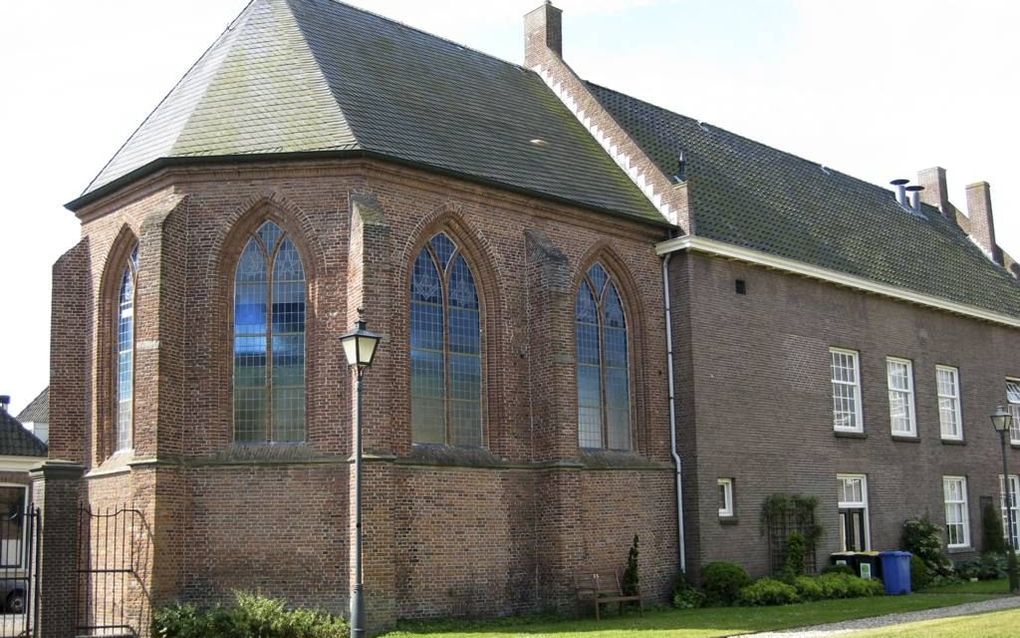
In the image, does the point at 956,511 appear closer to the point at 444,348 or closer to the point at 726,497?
the point at 726,497

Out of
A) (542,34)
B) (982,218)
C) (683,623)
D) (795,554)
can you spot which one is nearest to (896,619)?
(683,623)

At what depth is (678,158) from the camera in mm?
29109

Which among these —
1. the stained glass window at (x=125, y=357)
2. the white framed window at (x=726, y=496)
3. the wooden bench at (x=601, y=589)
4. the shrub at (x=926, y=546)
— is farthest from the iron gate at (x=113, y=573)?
the shrub at (x=926, y=546)

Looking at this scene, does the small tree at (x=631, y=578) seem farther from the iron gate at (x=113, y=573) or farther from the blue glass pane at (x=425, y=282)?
the iron gate at (x=113, y=573)

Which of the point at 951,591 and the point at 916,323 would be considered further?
the point at 916,323

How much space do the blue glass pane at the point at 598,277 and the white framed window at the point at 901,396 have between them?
9.90m

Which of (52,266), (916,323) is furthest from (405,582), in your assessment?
(916,323)

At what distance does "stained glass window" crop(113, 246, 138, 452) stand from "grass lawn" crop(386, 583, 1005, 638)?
270 inches

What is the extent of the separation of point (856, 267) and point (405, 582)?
16343mm

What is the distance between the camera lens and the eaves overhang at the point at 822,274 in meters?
25.4

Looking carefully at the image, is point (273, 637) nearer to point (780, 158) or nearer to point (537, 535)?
point (537, 535)

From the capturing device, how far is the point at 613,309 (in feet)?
81.4

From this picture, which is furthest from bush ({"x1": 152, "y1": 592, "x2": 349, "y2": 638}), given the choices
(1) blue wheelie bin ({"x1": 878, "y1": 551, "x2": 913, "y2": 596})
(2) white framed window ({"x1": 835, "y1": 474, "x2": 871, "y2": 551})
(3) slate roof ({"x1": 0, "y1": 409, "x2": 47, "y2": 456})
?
(3) slate roof ({"x1": 0, "y1": 409, "x2": 47, "y2": 456})

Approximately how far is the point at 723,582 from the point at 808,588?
6.65 ft
